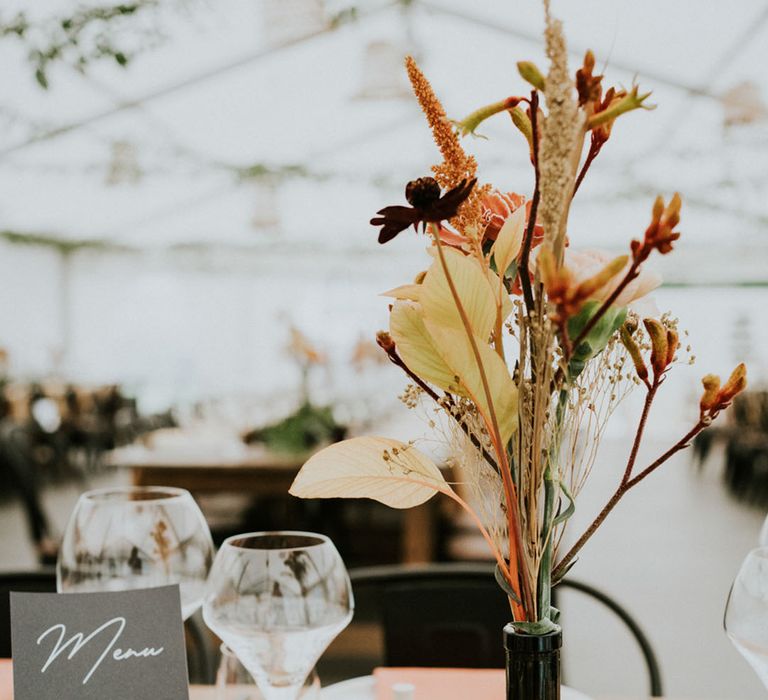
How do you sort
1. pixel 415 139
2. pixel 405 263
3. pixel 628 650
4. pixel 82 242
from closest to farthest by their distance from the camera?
1. pixel 628 650
2. pixel 415 139
3. pixel 82 242
4. pixel 405 263

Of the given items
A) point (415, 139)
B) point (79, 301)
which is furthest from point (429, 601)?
point (79, 301)

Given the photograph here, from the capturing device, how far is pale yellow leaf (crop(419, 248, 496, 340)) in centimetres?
74

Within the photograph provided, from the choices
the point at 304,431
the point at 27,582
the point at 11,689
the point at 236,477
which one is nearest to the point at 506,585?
the point at 11,689

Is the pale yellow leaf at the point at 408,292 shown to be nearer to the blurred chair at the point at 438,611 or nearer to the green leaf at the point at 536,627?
the green leaf at the point at 536,627

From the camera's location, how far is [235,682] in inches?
36.9

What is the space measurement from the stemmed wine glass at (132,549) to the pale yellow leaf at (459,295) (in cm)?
47

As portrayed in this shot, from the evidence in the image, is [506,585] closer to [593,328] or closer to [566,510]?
[566,510]

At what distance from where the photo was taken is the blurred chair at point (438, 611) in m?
1.61

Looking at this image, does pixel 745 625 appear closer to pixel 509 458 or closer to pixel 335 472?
pixel 509 458

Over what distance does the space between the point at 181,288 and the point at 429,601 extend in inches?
555

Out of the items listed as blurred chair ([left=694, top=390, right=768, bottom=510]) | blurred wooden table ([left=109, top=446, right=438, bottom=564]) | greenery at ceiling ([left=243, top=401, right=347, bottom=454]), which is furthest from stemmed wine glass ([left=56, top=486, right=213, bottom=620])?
blurred chair ([left=694, top=390, right=768, bottom=510])

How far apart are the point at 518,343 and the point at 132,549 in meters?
0.54

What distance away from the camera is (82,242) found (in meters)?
14.2

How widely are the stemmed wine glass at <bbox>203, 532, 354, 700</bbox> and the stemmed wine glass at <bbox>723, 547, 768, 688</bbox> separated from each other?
0.37m
